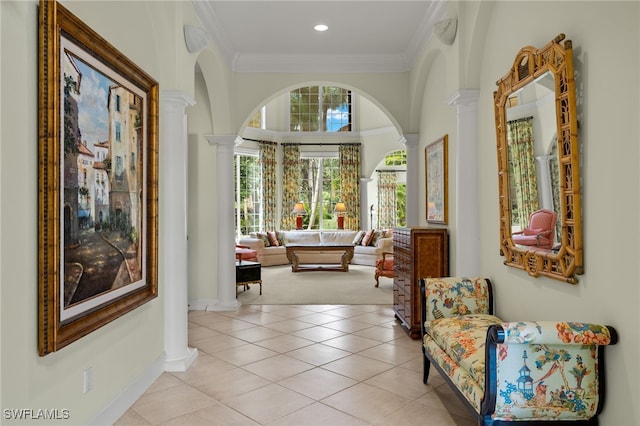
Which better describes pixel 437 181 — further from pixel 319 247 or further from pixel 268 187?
pixel 268 187

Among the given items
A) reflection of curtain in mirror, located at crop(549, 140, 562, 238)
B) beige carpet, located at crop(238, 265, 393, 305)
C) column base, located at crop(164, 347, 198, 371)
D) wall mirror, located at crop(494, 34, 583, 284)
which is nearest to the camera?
wall mirror, located at crop(494, 34, 583, 284)

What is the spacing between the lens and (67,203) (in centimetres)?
224

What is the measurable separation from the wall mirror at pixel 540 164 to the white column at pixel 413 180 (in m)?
2.76

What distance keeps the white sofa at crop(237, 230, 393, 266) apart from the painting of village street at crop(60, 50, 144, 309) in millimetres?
6725

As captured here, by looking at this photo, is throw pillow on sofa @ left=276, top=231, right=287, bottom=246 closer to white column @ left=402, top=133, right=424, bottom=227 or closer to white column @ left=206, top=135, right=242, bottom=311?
white column @ left=206, top=135, right=242, bottom=311

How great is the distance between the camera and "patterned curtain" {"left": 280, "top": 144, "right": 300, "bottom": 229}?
39.1 feet

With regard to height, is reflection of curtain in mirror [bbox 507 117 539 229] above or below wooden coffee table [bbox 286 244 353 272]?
above

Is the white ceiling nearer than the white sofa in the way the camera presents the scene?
Yes

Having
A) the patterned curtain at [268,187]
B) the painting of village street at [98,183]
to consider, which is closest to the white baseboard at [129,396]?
the painting of village street at [98,183]

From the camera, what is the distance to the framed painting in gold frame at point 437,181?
4.85m

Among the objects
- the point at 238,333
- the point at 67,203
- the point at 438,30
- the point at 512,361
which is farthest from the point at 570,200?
the point at 238,333

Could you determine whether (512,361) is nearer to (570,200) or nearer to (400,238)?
(570,200)

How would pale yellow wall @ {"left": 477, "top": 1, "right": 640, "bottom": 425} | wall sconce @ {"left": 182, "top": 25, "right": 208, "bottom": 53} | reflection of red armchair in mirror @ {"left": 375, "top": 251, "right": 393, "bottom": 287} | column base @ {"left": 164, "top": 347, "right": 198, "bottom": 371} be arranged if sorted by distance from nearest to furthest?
1. pale yellow wall @ {"left": 477, "top": 1, "right": 640, "bottom": 425}
2. column base @ {"left": 164, "top": 347, "right": 198, "bottom": 371}
3. wall sconce @ {"left": 182, "top": 25, "right": 208, "bottom": 53}
4. reflection of red armchair in mirror @ {"left": 375, "top": 251, "right": 393, "bottom": 287}

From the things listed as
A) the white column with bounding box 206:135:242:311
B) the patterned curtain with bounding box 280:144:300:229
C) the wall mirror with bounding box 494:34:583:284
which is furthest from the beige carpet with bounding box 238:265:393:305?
the wall mirror with bounding box 494:34:583:284
